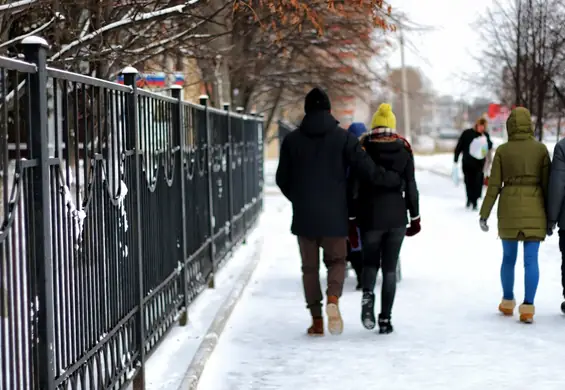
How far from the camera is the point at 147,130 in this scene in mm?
7008

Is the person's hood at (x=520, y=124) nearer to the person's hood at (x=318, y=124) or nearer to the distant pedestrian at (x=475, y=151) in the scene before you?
the person's hood at (x=318, y=124)

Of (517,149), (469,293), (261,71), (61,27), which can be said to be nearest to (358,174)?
(517,149)

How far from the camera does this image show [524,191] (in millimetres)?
8461

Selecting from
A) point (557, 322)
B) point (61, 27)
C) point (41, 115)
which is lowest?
point (557, 322)

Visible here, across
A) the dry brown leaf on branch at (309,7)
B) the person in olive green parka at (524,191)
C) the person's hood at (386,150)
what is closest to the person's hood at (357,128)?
the dry brown leaf on branch at (309,7)

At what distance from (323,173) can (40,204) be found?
13.4ft

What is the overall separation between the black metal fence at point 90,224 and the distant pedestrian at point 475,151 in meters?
10.9

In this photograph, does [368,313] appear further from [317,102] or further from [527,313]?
[317,102]

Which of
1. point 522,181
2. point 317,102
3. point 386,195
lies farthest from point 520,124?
point 317,102

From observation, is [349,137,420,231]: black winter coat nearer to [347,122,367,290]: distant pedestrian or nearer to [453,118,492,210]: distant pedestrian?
[347,122,367,290]: distant pedestrian

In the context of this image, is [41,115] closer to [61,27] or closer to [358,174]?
[358,174]

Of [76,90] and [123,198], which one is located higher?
[76,90]

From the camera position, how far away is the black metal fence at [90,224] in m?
3.79

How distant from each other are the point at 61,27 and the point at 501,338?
4989 millimetres
